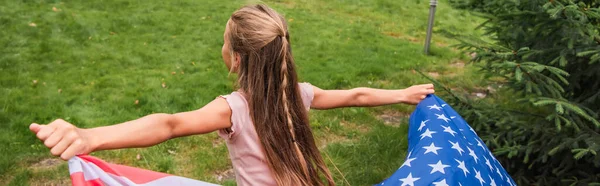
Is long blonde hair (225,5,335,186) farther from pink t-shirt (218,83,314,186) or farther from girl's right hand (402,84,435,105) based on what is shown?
girl's right hand (402,84,435,105)

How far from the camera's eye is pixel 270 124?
2.33 m

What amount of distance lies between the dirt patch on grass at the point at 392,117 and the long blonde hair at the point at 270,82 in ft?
11.3

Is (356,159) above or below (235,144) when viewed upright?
below

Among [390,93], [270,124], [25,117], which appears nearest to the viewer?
[270,124]

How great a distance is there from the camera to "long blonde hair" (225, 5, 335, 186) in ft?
7.47

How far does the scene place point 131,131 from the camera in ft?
→ 6.31

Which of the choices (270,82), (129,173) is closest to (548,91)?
(270,82)

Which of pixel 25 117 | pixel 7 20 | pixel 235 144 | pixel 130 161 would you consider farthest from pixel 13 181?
pixel 7 20

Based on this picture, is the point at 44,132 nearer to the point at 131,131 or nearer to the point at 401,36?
the point at 131,131

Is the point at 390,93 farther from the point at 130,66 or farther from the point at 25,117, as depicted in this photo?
the point at 130,66

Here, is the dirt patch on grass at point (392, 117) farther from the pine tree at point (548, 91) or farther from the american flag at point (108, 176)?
the american flag at point (108, 176)

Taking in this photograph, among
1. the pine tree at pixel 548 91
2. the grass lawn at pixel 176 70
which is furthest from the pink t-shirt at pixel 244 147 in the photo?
the pine tree at pixel 548 91

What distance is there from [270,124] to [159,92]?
4148 mm

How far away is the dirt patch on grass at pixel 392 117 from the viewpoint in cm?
578
